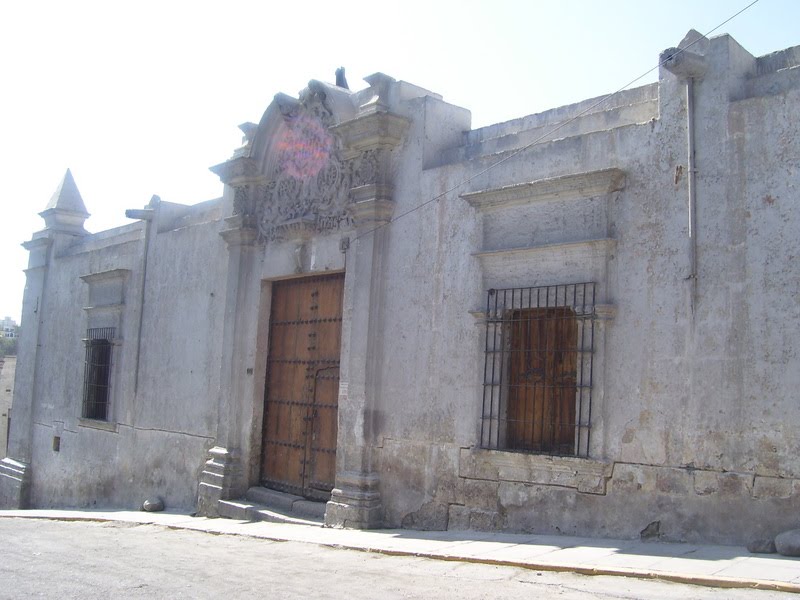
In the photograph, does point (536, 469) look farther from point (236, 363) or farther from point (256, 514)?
point (236, 363)

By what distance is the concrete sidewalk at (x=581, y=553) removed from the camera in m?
4.75

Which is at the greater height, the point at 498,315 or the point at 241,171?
the point at 241,171

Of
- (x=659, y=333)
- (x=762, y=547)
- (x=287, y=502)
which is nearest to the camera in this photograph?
(x=762, y=547)

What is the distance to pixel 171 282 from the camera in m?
11.9

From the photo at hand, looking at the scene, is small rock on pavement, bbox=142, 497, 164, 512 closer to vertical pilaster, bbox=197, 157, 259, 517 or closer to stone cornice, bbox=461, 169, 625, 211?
vertical pilaster, bbox=197, 157, 259, 517

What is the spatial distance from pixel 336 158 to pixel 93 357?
6.72 meters

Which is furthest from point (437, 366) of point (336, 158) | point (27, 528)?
point (27, 528)

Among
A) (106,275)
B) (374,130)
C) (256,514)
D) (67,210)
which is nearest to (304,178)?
(374,130)

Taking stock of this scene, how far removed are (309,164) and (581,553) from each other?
5455 millimetres

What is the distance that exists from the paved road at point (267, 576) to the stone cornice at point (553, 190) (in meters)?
2.95

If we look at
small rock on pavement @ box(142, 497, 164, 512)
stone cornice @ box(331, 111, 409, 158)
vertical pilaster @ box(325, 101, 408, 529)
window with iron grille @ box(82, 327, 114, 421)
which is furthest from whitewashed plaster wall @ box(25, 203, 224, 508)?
stone cornice @ box(331, 111, 409, 158)

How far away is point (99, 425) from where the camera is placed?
1319 centimetres

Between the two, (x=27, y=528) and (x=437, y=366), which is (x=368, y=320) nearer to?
(x=437, y=366)

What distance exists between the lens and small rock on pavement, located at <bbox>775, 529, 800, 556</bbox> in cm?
513
